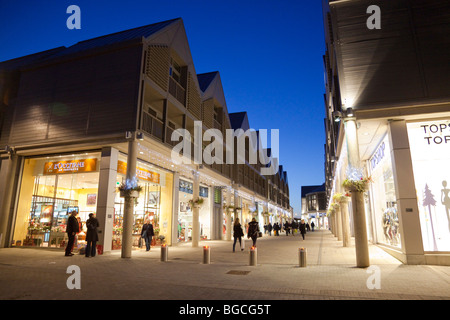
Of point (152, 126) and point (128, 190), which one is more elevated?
point (152, 126)

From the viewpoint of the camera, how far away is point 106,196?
12969 millimetres

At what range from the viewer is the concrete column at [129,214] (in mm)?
11875

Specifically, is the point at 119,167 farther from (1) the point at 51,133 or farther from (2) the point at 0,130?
(2) the point at 0,130

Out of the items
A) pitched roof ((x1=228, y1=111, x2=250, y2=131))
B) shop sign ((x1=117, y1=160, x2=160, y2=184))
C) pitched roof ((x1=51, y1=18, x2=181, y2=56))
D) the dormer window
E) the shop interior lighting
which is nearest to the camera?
the shop interior lighting

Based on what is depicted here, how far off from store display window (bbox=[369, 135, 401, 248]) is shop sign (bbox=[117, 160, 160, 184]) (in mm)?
12403

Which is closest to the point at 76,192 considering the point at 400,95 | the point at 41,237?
the point at 41,237

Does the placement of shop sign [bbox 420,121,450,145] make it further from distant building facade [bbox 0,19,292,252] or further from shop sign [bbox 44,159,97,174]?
shop sign [bbox 44,159,97,174]

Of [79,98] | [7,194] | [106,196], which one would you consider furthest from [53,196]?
[79,98]

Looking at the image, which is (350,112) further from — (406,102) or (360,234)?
(360,234)

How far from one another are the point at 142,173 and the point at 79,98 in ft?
16.9

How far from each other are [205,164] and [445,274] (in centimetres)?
1464

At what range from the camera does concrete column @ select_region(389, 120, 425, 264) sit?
9461 millimetres

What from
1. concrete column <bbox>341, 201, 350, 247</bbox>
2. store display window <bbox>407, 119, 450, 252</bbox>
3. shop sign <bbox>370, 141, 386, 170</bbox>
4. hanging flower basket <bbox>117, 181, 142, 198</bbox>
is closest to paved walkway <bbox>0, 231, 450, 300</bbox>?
store display window <bbox>407, 119, 450, 252</bbox>
